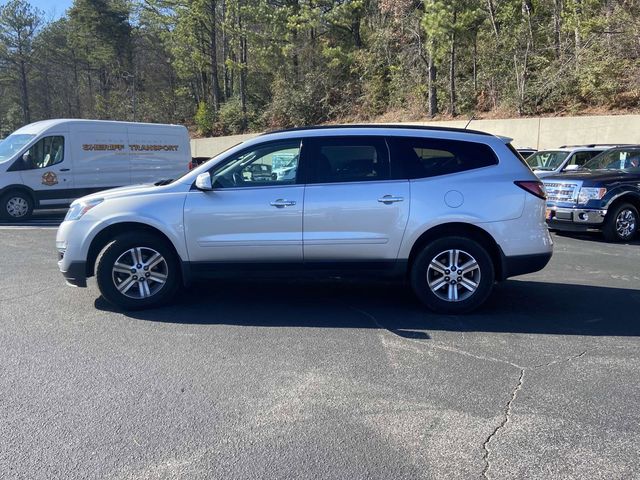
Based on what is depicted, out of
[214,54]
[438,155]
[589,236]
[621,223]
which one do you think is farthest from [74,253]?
[214,54]

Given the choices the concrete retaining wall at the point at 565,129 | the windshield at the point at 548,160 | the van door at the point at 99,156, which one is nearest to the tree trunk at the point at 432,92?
the concrete retaining wall at the point at 565,129

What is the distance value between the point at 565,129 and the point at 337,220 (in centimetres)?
1647

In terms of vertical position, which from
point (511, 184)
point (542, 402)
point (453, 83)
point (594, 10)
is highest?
point (594, 10)

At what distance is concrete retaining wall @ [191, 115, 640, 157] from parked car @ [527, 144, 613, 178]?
581 centimetres

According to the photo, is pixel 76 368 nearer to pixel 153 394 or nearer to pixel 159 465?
pixel 153 394

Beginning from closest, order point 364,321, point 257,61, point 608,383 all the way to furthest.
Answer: point 608,383
point 364,321
point 257,61

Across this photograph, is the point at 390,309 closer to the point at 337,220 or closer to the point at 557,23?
the point at 337,220

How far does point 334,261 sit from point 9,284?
13.9ft

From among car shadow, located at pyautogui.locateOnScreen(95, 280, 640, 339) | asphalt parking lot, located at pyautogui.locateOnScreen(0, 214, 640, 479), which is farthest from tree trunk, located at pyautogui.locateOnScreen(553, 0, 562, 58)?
asphalt parking lot, located at pyautogui.locateOnScreen(0, 214, 640, 479)

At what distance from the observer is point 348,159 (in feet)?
18.5

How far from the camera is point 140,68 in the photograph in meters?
49.9

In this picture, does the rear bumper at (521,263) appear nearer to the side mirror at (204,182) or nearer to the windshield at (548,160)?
the side mirror at (204,182)

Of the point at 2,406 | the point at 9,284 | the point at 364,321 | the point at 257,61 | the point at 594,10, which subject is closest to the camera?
the point at 2,406

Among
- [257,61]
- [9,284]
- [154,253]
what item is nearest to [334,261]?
[154,253]
